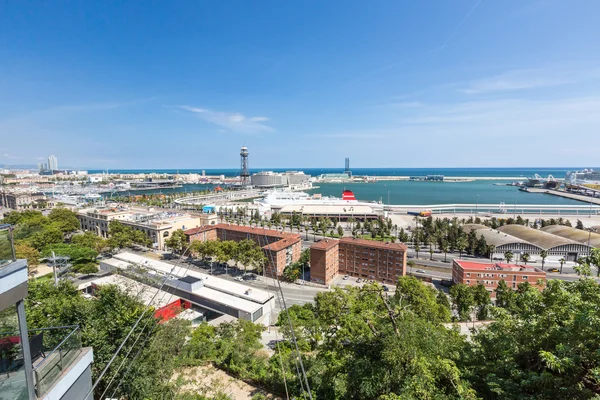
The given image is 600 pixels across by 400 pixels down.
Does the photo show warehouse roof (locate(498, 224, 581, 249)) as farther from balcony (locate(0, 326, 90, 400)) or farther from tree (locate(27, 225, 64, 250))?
tree (locate(27, 225, 64, 250))

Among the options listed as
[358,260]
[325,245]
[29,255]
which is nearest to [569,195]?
[358,260]

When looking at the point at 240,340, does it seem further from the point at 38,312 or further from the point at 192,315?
the point at 38,312

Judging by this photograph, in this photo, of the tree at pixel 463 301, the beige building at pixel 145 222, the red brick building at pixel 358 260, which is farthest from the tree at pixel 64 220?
the tree at pixel 463 301

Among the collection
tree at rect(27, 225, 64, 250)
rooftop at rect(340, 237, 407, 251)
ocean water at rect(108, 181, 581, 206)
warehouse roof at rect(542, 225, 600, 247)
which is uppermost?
tree at rect(27, 225, 64, 250)

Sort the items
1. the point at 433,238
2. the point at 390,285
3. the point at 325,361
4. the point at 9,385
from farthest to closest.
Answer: the point at 433,238, the point at 390,285, the point at 325,361, the point at 9,385

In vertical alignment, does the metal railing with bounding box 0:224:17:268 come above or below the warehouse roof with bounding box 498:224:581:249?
above

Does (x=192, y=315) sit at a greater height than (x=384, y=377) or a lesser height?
lesser

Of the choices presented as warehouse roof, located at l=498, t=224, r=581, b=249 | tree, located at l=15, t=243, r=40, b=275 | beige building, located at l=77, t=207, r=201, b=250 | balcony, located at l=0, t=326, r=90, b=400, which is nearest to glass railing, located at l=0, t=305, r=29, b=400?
balcony, located at l=0, t=326, r=90, b=400

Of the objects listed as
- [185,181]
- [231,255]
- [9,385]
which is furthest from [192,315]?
[185,181]
